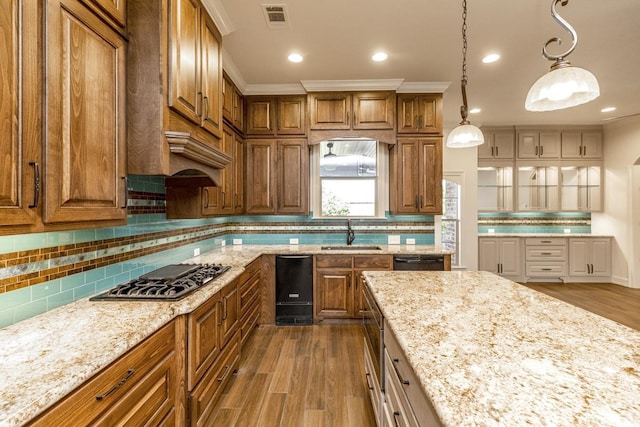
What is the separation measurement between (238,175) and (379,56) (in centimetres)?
207

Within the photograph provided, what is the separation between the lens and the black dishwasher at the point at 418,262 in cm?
351

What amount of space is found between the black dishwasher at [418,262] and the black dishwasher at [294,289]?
107 centimetres

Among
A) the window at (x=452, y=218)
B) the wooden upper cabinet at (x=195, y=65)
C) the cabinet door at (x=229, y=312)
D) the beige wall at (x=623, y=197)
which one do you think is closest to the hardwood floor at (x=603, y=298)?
the beige wall at (x=623, y=197)

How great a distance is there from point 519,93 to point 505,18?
2.02m

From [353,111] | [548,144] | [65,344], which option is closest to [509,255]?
[548,144]

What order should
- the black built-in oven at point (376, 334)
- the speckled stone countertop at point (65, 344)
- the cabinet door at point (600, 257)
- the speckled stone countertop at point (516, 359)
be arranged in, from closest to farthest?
the speckled stone countertop at point (516, 359), the speckled stone countertop at point (65, 344), the black built-in oven at point (376, 334), the cabinet door at point (600, 257)

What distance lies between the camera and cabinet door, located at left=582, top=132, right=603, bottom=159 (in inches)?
223

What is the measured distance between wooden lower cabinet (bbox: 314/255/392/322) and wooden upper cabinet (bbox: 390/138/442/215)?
79 centimetres

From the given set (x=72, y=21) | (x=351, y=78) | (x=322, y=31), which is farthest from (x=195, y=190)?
(x=351, y=78)

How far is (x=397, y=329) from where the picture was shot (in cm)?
118

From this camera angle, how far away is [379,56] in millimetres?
3064

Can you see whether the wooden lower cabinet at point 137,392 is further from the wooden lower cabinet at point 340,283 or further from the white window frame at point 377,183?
the white window frame at point 377,183

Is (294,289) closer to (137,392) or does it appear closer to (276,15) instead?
(137,392)

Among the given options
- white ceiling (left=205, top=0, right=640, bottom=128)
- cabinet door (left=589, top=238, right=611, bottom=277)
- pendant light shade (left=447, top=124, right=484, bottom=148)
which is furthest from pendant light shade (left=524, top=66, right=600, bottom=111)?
cabinet door (left=589, top=238, right=611, bottom=277)
